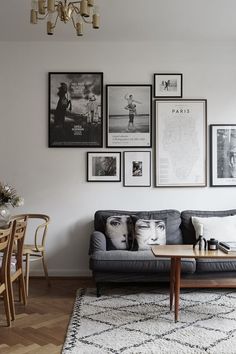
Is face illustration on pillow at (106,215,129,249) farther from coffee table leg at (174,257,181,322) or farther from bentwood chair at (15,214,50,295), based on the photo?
coffee table leg at (174,257,181,322)

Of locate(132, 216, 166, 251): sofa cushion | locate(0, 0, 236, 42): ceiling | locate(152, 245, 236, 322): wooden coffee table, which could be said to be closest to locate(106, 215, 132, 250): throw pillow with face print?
locate(132, 216, 166, 251): sofa cushion

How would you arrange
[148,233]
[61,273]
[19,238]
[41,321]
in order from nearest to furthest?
[41,321] < [19,238] < [148,233] < [61,273]

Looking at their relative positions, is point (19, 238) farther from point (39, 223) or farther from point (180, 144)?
point (180, 144)

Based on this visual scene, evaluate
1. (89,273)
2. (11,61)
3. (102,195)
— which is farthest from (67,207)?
(11,61)

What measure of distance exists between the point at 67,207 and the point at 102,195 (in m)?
0.44

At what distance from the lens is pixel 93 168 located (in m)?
5.10

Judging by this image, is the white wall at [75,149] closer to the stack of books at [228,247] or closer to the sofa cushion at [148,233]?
the sofa cushion at [148,233]

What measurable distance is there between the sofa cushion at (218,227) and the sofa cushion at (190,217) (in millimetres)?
99

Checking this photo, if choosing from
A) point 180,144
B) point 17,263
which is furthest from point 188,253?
point 180,144

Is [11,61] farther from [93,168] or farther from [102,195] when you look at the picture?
[102,195]

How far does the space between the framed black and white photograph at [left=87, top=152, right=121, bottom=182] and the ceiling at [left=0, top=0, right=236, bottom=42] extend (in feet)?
4.50

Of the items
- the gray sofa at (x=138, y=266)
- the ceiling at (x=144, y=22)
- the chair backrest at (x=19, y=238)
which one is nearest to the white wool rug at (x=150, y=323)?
the gray sofa at (x=138, y=266)

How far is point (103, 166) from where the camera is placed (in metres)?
5.11

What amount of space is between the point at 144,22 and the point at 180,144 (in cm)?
146
